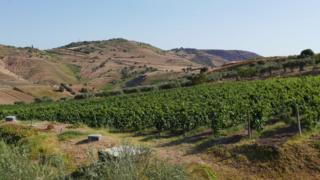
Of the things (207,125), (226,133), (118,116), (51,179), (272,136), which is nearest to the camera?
(51,179)

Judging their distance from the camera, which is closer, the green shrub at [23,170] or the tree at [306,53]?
the green shrub at [23,170]

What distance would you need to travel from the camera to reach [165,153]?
2808 centimetres

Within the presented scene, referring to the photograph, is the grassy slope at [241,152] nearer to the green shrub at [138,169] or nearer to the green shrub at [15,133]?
the green shrub at [15,133]

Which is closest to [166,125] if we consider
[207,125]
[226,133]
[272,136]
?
[207,125]

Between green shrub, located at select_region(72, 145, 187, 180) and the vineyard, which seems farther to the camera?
the vineyard

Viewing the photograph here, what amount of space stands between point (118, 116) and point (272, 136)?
1738 centimetres

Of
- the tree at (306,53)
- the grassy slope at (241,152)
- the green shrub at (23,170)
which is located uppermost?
the tree at (306,53)

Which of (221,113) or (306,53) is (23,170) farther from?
(306,53)

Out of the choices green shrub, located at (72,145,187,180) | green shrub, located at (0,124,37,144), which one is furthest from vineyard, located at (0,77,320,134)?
green shrub, located at (72,145,187,180)

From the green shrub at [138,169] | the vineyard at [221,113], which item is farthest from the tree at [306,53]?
the green shrub at [138,169]

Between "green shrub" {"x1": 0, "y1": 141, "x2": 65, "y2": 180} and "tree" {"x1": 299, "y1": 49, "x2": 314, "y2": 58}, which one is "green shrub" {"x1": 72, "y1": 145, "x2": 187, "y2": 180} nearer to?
"green shrub" {"x1": 0, "y1": 141, "x2": 65, "y2": 180}

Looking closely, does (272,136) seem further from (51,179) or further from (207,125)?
(51,179)

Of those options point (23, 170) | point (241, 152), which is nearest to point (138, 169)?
point (23, 170)

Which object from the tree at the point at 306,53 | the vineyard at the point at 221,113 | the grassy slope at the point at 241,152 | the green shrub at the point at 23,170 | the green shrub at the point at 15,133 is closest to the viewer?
the green shrub at the point at 23,170
